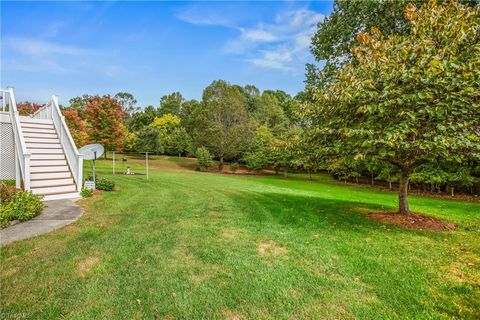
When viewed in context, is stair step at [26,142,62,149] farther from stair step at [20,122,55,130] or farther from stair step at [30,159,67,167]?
stair step at [20,122,55,130]

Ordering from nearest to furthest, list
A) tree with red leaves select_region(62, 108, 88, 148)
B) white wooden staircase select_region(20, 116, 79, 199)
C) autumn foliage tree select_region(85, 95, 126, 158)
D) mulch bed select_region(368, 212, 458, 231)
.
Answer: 1. mulch bed select_region(368, 212, 458, 231)
2. white wooden staircase select_region(20, 116, 79, 199)
3. tree with red leaves select_region(62, 108, 88, 148)
4. autumn foliage tree select_region(85, 95, 126, 158)

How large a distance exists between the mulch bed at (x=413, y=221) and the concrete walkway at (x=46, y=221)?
7.35m

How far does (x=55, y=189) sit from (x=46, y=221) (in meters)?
2.77

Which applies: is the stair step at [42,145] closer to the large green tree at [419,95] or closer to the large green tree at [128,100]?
the large green tree at [419,95]

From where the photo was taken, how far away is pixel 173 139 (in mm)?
39531

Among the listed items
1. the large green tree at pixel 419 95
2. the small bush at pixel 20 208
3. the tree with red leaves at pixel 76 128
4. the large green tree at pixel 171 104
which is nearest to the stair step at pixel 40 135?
the small bush at pixel 20 208

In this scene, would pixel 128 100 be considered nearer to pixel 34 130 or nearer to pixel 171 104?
pixel 171 104

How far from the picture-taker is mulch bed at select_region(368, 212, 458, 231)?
575 centimetres

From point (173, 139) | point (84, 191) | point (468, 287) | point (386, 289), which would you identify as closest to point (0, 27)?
point (84, 191)

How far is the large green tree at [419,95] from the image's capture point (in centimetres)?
445

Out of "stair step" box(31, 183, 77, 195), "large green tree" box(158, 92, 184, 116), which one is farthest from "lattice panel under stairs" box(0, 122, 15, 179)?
"large green tree" box(158, 92, 184, 116)

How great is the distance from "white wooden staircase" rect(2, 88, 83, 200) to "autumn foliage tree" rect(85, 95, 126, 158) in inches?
435

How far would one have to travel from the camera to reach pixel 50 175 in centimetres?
790

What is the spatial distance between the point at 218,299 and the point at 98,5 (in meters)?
10.8
